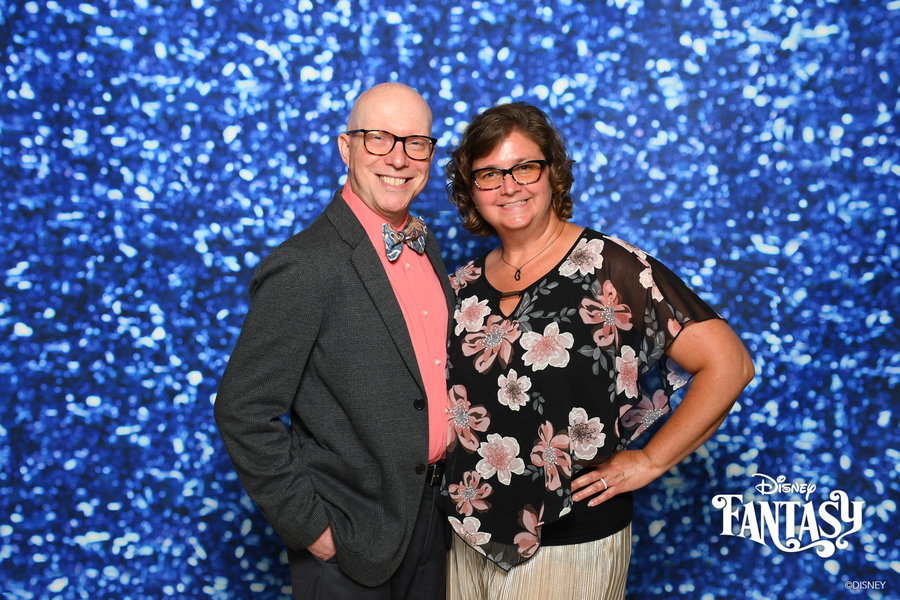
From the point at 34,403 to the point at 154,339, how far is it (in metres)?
0.43

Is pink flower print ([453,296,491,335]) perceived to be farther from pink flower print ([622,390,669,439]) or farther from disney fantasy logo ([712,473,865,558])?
disney fantasy logo ([712,473,865,558])

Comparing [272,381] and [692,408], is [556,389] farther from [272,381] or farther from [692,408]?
[272,381]

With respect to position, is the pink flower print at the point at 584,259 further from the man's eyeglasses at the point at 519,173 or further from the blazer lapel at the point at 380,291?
the blazer lapel at the point at 380,291

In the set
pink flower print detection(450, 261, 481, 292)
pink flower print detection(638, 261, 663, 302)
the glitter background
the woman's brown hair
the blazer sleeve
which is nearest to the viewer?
the blazer sleeve

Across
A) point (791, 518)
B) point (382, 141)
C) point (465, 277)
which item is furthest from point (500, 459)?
point (791, 518)

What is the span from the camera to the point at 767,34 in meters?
2.32

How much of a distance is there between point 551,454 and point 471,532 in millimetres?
260

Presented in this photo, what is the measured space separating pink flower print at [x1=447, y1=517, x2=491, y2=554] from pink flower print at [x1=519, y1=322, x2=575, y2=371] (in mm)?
382

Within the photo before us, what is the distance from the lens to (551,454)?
1.55 metres

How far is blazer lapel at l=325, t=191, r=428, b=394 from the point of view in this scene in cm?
153

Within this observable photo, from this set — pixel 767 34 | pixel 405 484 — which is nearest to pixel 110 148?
pixel 405 484

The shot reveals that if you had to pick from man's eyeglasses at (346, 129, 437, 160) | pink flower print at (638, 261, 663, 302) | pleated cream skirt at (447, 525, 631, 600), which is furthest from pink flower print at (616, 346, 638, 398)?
man's eyeglasses at (346, 129, 437, 160)

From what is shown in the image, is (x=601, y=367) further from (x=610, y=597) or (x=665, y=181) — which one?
(x=665, y=181)

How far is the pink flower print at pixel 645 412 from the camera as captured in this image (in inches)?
66.8
